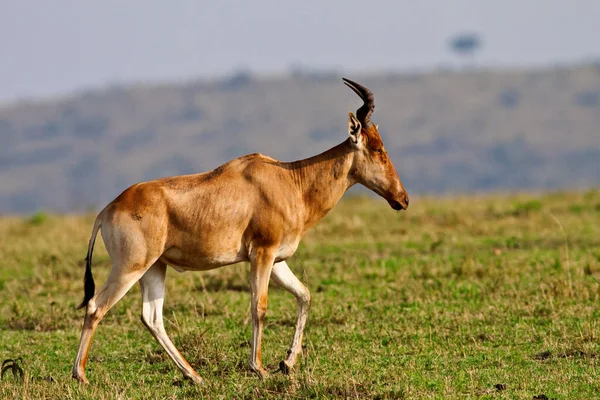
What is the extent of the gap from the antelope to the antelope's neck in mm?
12

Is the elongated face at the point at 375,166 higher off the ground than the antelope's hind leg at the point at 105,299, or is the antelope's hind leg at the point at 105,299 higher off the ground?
the elongated face at the point at 375,166

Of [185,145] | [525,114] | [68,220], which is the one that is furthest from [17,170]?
[68,220]

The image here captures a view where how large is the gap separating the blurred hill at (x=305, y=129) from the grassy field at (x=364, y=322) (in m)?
118

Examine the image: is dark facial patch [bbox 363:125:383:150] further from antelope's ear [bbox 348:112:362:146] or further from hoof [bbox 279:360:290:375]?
hoof [bbox 279:360:290:375]

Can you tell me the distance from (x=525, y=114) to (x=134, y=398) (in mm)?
151882

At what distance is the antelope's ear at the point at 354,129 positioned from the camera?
9.40 meters

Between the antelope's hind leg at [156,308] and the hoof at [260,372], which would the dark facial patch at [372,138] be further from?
the hoof at [260,372]

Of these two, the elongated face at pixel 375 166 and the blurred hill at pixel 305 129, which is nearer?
the elongated face at pixel 375 166

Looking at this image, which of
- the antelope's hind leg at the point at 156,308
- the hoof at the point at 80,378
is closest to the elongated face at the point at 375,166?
the antelope's hind leg at the point at 156,308

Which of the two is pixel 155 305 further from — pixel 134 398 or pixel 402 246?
pixel 402 246

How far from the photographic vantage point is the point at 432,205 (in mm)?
22141

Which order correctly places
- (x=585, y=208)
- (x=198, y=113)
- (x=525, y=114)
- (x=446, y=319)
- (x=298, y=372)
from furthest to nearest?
(x=198, y=113) → (x=525, y=114) → (x=585, y=208) → (x=446, y=319) → (x=298, y=372)

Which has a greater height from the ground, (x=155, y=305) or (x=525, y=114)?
(x=525, y=114)

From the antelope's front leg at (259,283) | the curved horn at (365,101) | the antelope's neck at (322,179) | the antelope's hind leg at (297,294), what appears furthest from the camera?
the antelope's neck at (322,179)
